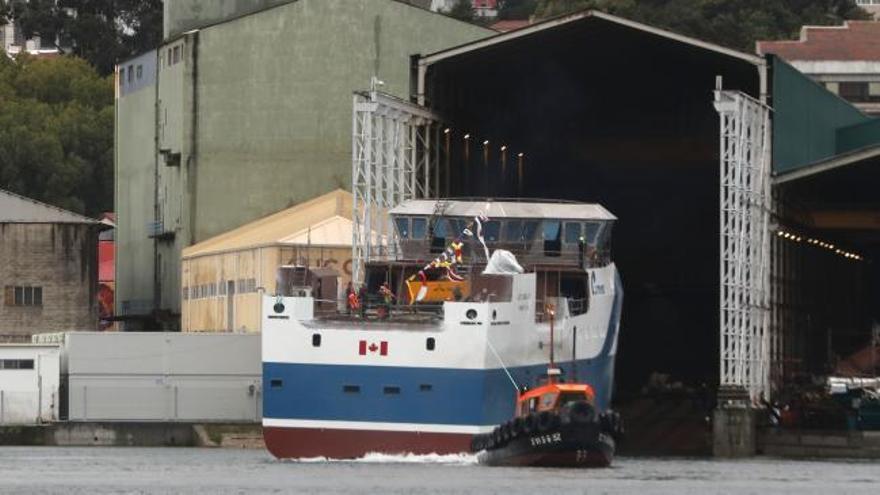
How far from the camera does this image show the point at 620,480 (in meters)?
70.7

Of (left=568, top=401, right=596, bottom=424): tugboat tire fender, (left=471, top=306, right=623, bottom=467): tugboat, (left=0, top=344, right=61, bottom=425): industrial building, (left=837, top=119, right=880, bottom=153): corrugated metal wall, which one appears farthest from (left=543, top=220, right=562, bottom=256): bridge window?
(left=837, top=119, right=880, bottom=153): corrugated metal wall

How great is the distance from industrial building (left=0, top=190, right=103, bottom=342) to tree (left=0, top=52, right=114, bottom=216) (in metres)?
46.3

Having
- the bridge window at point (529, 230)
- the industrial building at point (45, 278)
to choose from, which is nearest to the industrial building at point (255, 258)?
the industrial building at point (45, 278)

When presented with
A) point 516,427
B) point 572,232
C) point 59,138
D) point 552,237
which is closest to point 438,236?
point 552,237

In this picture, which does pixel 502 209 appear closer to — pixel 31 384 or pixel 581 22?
pixel 581 22

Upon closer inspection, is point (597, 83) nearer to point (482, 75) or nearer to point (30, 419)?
point (482, 75)

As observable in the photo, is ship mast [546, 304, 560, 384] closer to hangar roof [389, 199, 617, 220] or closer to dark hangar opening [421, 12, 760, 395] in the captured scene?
hangar roof [389, 199, 617, 220]

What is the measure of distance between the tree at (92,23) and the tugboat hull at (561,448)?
102 m

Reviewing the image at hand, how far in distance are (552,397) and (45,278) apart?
37.1 m

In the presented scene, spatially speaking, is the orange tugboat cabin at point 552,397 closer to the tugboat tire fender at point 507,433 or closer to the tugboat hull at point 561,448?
the tugboat tire fender at point 507,433

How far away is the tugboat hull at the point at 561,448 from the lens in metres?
72.3

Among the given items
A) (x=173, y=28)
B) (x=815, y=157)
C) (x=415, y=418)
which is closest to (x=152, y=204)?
(x=173, y=28)

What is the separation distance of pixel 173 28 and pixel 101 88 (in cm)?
5136

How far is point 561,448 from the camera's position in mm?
72375
